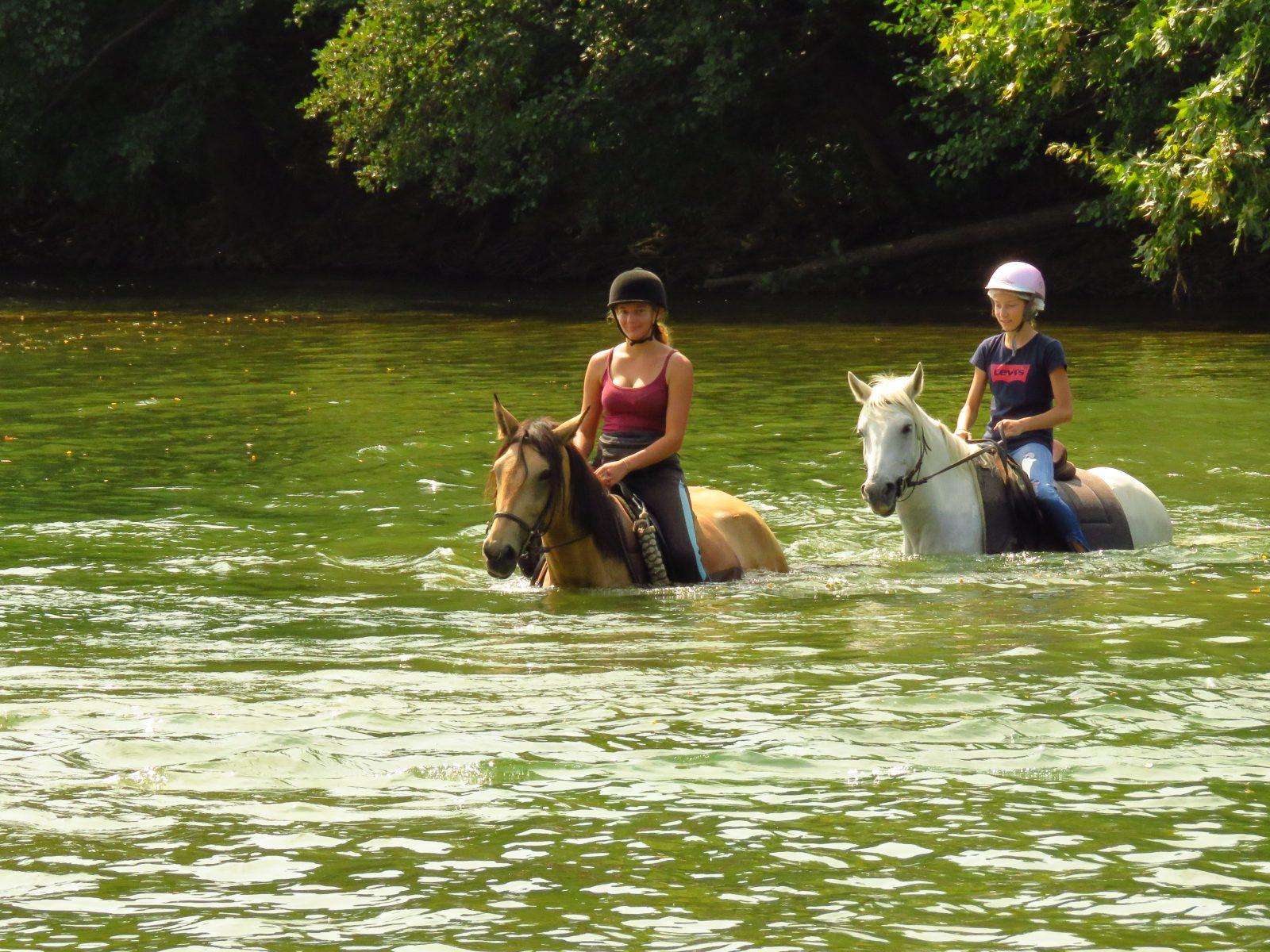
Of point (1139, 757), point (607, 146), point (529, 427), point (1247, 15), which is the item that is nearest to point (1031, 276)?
point (529, 427)

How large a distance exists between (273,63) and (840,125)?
706 inches

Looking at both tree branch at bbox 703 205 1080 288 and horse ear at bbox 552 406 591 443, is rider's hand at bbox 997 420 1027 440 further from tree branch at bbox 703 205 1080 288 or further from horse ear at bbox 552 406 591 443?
tree branch at bbox 703 205 1080 288

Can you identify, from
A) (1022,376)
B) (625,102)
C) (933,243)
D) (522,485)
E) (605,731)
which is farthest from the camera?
(933,243)

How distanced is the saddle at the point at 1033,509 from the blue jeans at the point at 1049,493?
0.14 feet

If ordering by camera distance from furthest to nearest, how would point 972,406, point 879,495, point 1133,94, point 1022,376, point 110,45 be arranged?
point 110,45, point 1133,94, point 972,406, point 1022,376, point 879,495

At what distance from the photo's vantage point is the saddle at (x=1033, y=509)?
10.6 meters

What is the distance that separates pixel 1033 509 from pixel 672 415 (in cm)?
263

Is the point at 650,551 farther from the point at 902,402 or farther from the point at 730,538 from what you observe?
the point at 902,402

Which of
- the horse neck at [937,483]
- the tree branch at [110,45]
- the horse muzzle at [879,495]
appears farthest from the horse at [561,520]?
the tree branch at [110,45]

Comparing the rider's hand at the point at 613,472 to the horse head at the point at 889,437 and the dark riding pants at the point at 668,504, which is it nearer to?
the dark riding pants at the point at 668,504

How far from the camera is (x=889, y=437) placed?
393 inches

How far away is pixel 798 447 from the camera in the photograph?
54.1 ft

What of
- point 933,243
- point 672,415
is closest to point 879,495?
point 672,415

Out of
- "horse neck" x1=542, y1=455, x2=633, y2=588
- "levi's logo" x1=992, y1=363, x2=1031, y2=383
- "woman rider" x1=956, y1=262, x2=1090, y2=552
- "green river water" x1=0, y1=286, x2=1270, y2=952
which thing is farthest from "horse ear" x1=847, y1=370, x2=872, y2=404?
"horse neck" x1=542, y1=455, x2=633, y2=588
